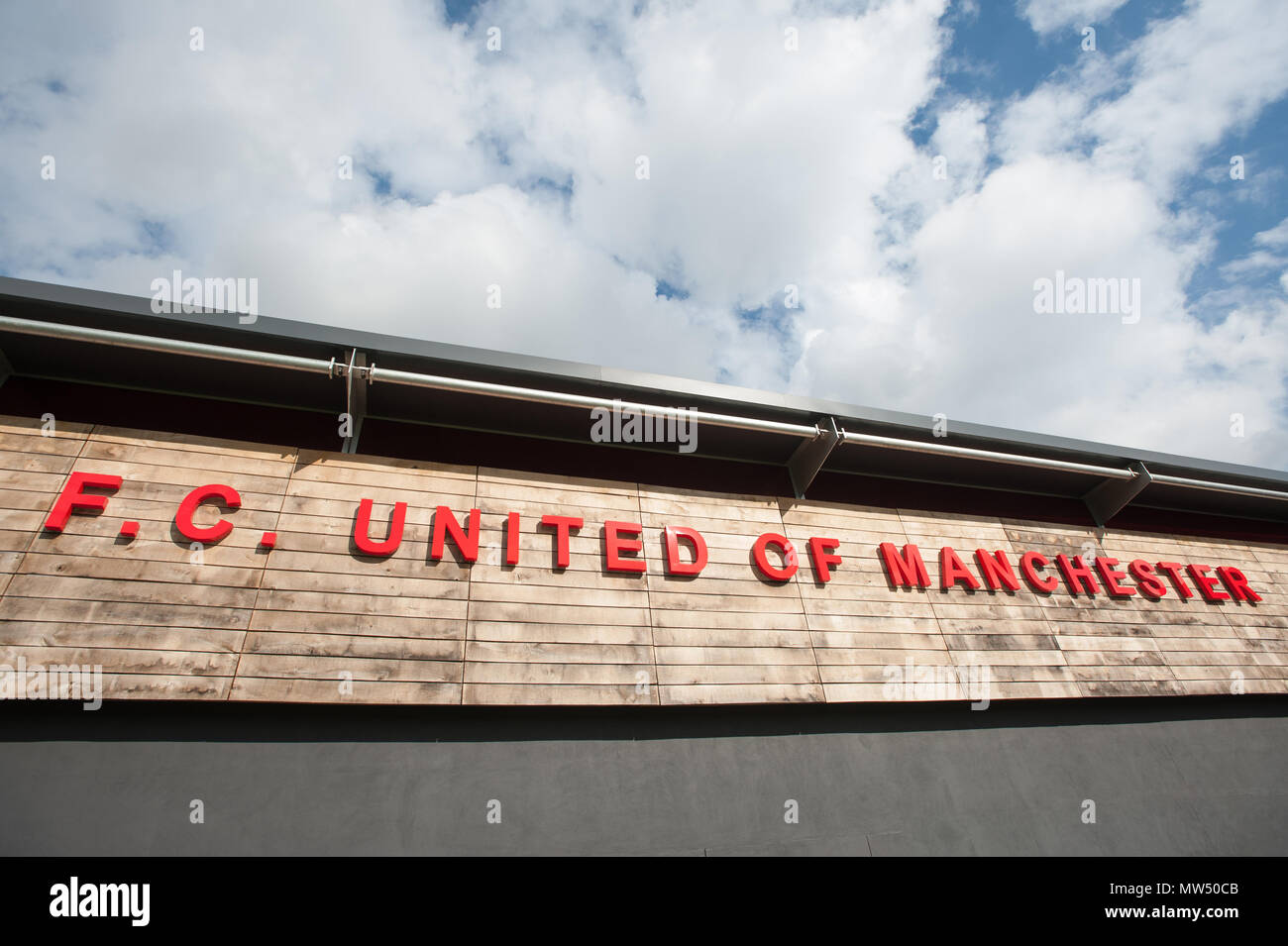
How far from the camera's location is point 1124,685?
877 cm

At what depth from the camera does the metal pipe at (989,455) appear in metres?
9.03

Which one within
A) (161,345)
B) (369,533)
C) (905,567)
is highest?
(161,345)

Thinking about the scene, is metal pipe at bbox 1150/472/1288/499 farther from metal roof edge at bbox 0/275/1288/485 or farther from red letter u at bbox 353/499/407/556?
red letter u at bbox 353/499/407/556

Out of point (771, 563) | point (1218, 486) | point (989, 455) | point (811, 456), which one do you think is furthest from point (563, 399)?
point (1218, 486)

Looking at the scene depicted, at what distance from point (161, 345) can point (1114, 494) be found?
13.8 m

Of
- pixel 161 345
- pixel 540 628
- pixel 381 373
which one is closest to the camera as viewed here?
pixel 161 345

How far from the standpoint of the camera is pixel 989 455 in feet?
31.6

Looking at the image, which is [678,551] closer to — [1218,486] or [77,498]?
[77,498]
